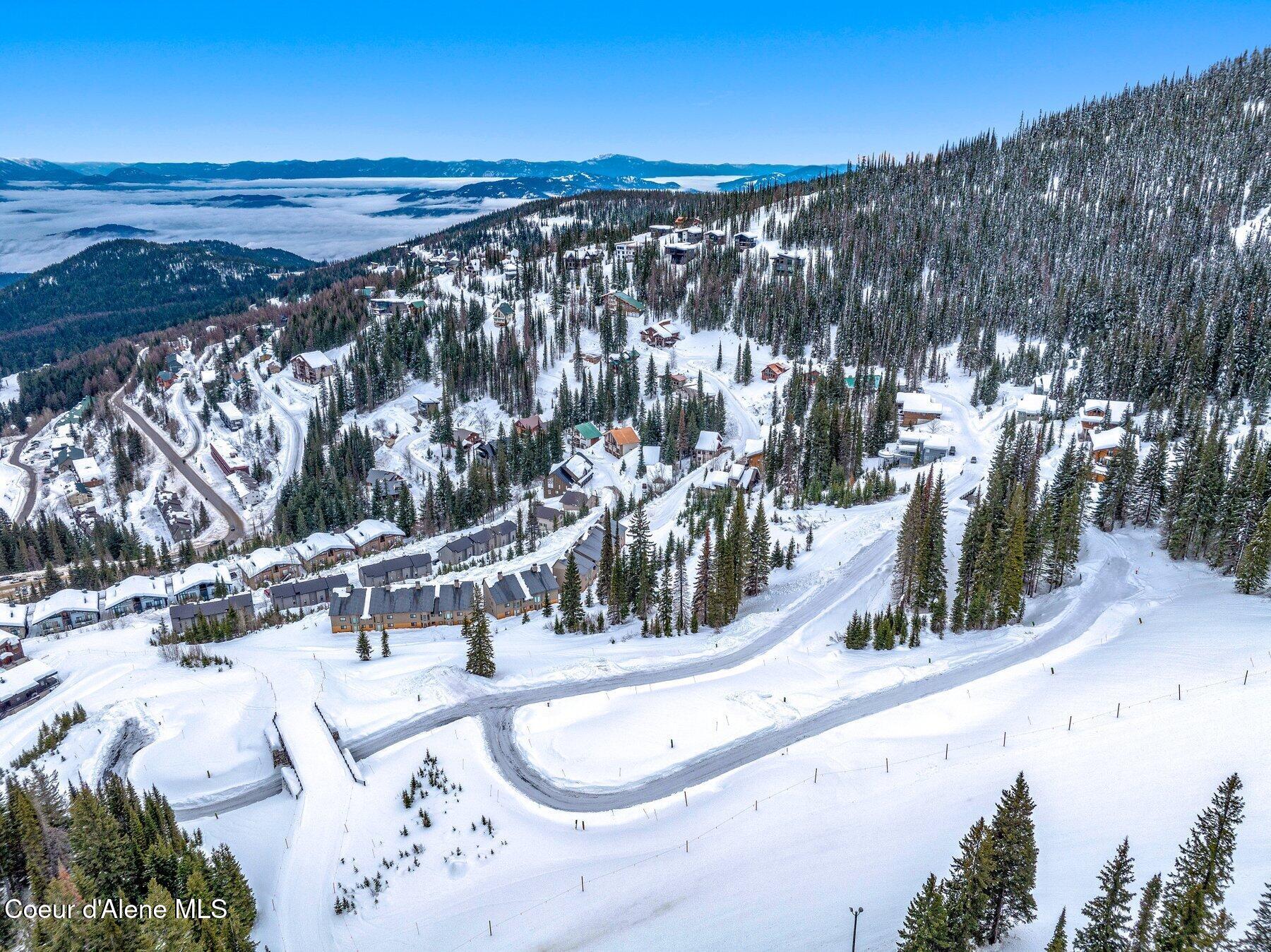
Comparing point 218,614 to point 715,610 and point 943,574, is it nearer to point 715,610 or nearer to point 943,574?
point 715,610

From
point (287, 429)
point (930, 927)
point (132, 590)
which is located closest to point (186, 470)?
point (287, 429)

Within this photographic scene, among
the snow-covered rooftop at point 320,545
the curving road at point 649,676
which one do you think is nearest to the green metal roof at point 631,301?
the snow-covered rooftop at point 320,545

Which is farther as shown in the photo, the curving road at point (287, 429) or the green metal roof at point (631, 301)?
the green metal roof at point (631, 301)

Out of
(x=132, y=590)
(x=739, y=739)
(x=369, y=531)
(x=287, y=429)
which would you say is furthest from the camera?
(x=287, y=429)

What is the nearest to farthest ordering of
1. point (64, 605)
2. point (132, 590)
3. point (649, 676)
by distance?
point (649, 676), point (64, 605), point (132, 590)

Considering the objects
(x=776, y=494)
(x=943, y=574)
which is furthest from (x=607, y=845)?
(x=776, y=494)

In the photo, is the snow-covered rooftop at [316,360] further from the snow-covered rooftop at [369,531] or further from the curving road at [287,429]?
the snow-covered rooftop at [369,531]

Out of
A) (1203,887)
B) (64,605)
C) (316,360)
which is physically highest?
(316,360)

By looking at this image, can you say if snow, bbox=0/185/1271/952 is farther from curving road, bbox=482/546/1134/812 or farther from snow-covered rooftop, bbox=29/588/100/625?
snow-covered rooftop, bbox=29/588/100/625

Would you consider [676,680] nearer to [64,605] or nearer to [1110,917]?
[1110,917]
